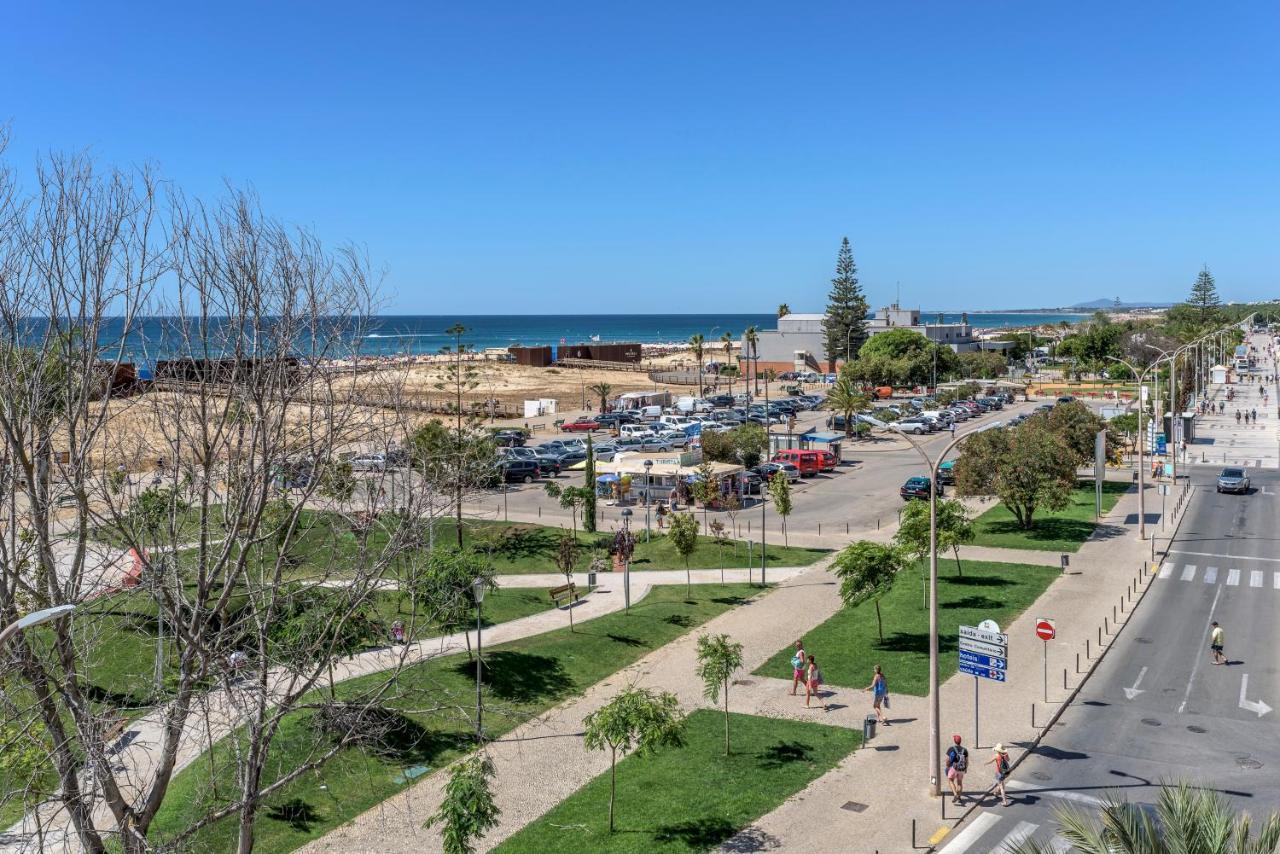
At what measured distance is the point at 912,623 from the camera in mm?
30359

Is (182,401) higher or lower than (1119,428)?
higher

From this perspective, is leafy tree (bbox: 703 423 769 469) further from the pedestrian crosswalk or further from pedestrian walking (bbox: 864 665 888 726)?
pedestrian walking (bbox: 864 665 888 726)

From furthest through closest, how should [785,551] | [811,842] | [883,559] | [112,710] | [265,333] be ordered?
[785,551], [883,559], [811,842], [112,710], [265,333]

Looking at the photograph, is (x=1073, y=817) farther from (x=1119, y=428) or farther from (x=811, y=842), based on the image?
(x=1119, y=428)

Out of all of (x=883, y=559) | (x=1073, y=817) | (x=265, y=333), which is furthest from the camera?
(x=883, y=559)

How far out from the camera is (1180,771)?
20.1 metres

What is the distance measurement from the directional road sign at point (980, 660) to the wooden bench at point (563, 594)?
1377 centimetres

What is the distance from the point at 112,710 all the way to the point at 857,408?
63590mm

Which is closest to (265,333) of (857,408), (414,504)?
(414,504)

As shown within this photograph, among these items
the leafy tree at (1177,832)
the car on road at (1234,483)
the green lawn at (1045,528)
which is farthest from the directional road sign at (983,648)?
the car on road at (1234,483)

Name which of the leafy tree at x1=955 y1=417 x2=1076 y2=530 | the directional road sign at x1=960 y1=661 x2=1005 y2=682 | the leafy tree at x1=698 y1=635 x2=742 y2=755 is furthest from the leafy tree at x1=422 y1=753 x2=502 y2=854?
the leafy tree at x1=955 y1=417 x2=1076 y2=530

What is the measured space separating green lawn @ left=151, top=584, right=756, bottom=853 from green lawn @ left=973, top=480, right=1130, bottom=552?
577 inches

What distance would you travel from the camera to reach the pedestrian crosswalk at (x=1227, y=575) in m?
34.4

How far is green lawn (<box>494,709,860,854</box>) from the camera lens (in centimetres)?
1806
